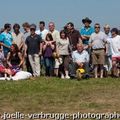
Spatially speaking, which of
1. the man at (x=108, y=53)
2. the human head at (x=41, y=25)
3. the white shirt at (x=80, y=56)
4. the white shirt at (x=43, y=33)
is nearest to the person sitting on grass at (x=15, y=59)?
the white shirt at (x=43, y=33)

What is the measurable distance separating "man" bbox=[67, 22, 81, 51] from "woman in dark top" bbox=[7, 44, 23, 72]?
1876 millimetres

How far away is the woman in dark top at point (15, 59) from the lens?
15.8 m

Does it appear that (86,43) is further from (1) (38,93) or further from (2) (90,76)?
(1) (38,93)

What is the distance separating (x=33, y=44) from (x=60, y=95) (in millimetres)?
4356

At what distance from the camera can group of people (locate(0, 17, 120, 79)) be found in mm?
15918

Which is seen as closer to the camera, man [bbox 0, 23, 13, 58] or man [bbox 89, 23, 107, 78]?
man [bbox 89, 23, 107, 78]

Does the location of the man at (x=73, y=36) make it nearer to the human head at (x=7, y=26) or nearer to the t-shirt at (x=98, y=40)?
the t-shirt at (x=98, y=40)

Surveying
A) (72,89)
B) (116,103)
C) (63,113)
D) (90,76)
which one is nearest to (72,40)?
(90,76)

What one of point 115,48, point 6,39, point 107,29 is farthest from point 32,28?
point 115,48

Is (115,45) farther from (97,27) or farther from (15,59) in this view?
(15,59)

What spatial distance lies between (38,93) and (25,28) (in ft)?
16.5

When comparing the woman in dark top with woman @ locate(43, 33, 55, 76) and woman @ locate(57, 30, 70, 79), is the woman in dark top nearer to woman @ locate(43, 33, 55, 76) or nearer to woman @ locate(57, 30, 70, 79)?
woman @ locate(43, 33, 55, 76)

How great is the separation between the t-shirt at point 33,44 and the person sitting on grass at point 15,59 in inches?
22.1

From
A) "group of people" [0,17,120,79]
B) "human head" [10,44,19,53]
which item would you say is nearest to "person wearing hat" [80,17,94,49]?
"group of people" [0,17,120,79]
